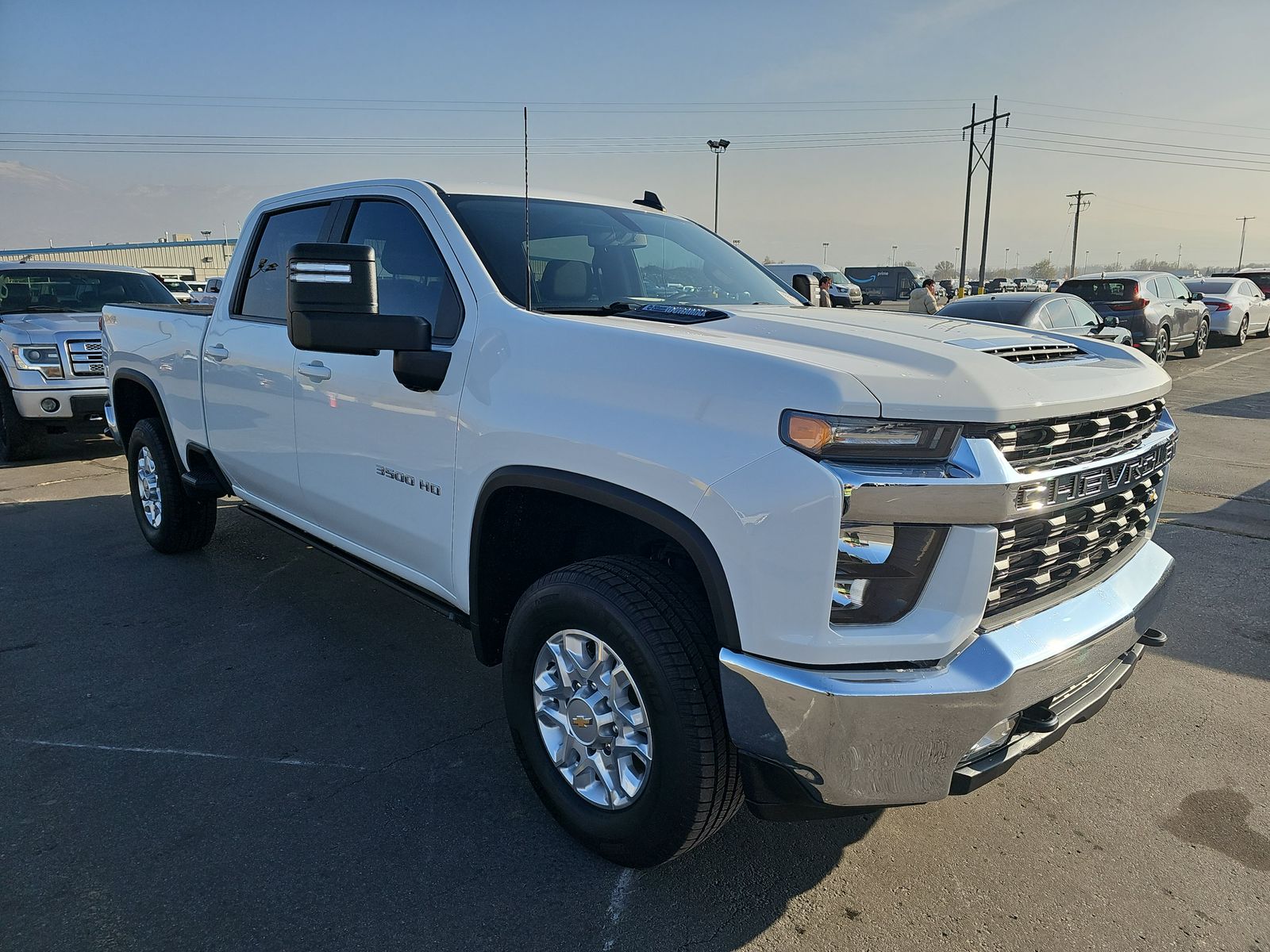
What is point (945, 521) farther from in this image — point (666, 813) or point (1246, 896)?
point (1246, 896)

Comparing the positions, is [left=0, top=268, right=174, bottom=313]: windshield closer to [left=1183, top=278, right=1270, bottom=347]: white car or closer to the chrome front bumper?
the chrome front bumper

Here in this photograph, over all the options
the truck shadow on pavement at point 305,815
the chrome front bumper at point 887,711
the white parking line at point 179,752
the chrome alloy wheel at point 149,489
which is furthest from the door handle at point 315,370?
the chrome alloy wheel at point 149,489

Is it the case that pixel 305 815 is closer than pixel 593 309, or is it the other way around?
pixel 305 815

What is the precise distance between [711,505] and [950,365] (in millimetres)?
669

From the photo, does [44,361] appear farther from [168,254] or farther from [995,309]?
[168,254]

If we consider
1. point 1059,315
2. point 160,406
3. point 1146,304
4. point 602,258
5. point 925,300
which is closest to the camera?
point 602,258

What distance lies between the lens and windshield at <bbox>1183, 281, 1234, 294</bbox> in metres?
20.8

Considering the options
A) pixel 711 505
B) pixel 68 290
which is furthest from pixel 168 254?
pixel 711 505

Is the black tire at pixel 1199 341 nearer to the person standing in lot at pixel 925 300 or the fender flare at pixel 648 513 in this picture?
the person standing in lot at pixel 925 300

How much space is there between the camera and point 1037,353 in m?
2.46

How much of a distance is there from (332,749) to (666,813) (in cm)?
152

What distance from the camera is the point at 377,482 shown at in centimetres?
327

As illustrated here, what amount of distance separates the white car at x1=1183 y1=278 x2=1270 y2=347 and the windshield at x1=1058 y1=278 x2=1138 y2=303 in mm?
5048

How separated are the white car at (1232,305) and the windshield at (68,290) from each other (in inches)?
793
